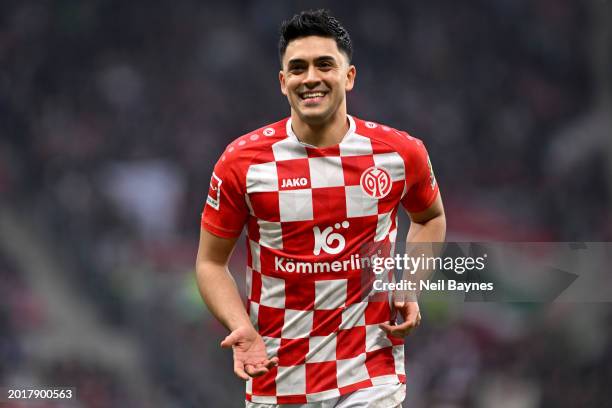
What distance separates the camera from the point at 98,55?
7867 millimetres

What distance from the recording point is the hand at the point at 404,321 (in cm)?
285

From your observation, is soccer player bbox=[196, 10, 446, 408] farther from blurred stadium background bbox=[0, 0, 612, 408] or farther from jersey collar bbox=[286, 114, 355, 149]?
blurred stadium background bbox=[0, 0, 612, 408]

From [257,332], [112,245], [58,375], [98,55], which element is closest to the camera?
[257,332]

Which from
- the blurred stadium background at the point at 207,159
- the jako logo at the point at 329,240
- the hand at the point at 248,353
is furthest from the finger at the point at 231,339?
the blurred stadium background at the point at 207,159

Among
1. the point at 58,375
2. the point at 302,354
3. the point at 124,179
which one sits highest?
the point at 124,179

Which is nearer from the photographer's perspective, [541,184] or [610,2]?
[541,184]

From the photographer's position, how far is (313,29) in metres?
2.87

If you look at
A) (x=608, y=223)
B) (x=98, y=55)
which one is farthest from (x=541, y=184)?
(x=98, y=55)

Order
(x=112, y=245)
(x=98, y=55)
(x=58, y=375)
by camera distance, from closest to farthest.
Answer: (x=58, y=375) < (x=112, y=245) < (x=98, y=55)

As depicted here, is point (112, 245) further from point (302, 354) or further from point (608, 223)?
point (302, 354)

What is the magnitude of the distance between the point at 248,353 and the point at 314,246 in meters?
0.42

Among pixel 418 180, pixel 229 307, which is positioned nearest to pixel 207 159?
pixel 418 180

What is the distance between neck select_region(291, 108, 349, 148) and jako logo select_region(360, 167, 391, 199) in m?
0.15

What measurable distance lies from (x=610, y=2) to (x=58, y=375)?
18.5 ft
